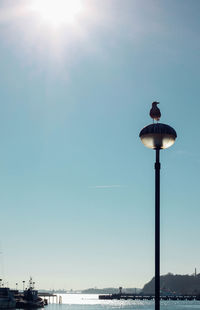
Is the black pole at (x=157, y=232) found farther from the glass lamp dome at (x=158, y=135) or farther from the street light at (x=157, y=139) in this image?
the glass lamp dome at (x=158, y=135)

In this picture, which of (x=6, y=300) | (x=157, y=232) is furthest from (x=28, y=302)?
(x=157, y=232)

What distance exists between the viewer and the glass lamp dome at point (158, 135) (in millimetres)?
11938

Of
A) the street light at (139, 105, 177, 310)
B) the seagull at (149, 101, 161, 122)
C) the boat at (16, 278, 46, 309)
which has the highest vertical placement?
the seagull at (149, 101, 161, 122)

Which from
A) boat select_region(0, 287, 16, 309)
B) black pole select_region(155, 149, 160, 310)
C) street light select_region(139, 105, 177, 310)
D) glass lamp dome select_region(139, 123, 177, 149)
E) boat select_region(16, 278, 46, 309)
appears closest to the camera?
black pole select_region(155, 149, 160, 310)

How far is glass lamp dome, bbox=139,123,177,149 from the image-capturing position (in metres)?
11.9

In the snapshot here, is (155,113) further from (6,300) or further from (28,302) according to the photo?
(28,302)

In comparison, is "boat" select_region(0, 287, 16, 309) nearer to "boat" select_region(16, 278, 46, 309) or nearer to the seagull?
"boat" select_region(16, 278, 46, 309)

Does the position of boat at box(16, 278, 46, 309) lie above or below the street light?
below

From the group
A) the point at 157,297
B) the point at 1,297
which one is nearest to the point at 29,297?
the point at 1,297

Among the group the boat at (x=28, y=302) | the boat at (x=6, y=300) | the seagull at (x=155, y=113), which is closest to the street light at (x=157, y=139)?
the seagull at (x=155, y=113)

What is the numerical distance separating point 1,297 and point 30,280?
2065 inches

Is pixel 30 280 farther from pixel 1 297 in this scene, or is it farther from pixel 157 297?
pixel 157 297

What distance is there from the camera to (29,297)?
559 ft

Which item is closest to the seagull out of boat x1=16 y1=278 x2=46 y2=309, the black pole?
the black pole
